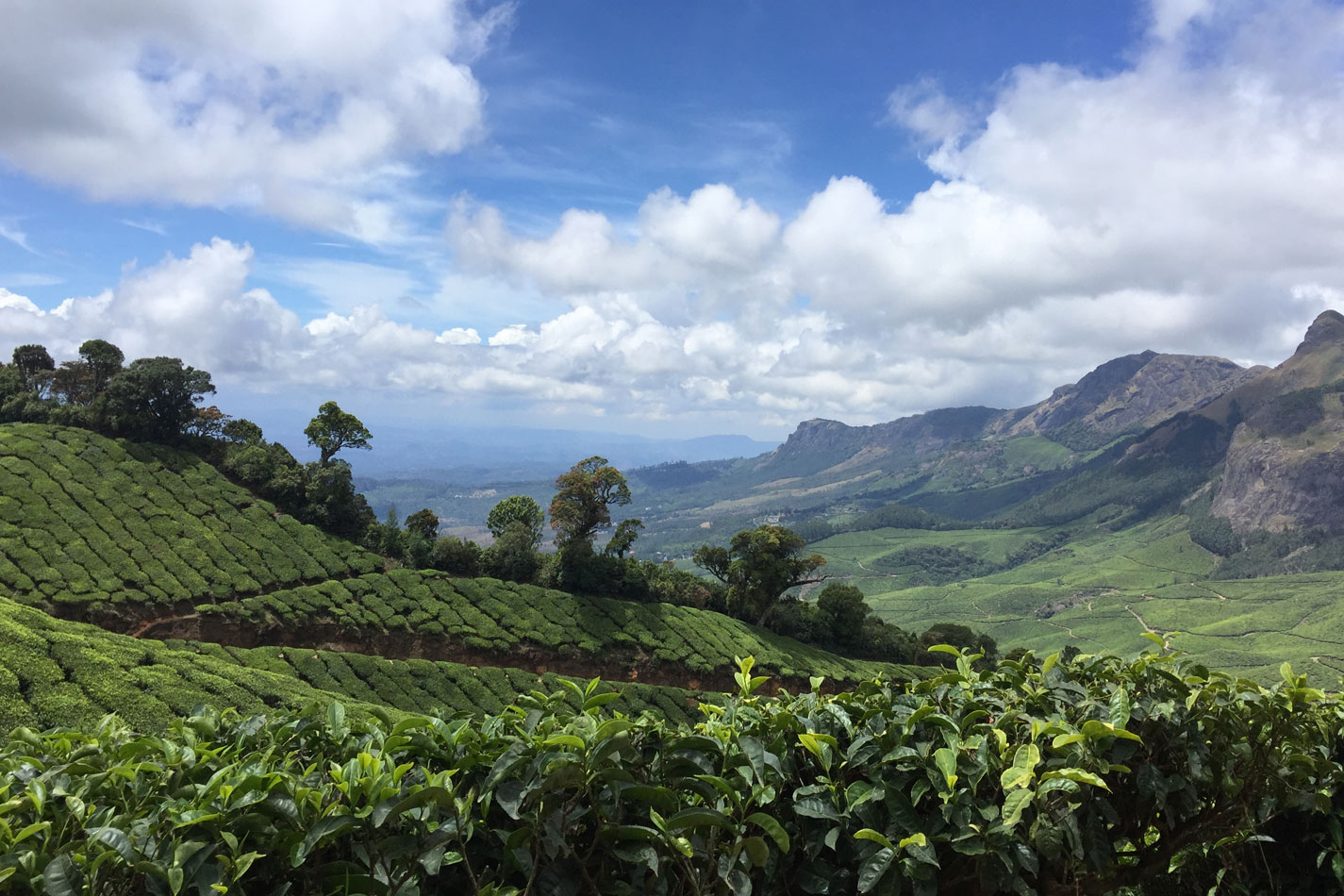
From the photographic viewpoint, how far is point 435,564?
32.9 metres

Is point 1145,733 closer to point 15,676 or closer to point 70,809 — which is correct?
point 70,809

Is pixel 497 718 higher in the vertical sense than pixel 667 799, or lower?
higher

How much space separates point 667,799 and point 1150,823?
8.99ft

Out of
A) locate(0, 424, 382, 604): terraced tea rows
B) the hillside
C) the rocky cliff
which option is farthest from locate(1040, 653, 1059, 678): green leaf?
the rocky cliff

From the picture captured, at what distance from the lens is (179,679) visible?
16.5 m

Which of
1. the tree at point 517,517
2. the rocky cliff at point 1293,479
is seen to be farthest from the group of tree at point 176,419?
the rocky cliff at point 1293,479

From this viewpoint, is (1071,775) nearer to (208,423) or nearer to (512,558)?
(512,558)

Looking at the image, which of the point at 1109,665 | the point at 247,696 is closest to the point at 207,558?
the point at 247,696

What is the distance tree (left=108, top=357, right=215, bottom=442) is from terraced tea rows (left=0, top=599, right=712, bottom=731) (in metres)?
18.2

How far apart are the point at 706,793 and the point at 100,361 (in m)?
46.9

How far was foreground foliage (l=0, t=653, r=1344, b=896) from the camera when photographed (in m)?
2.33

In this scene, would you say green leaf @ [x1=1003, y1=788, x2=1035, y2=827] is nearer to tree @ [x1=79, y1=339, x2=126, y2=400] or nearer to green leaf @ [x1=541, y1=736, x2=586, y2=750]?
green leaf @ [x1=541, y1=736, x2=586, y2=750]

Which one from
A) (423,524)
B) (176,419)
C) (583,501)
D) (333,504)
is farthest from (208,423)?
(583,501)

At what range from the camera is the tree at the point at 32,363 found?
35.6 metres
